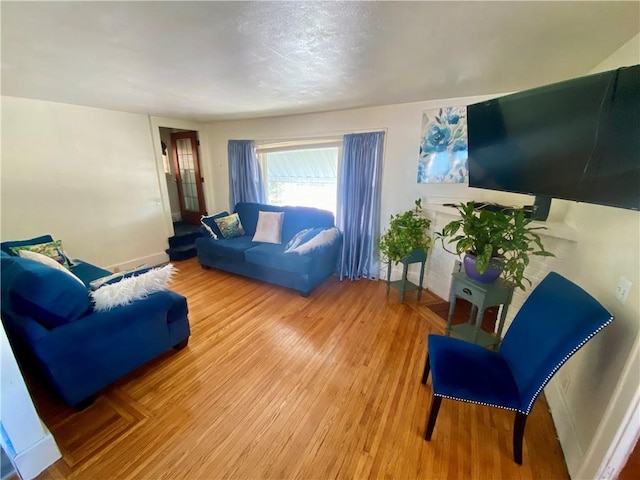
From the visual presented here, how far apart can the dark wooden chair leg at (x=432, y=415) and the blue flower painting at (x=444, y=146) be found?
2.24m

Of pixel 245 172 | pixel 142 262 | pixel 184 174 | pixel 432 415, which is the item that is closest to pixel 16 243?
pixel 142 262

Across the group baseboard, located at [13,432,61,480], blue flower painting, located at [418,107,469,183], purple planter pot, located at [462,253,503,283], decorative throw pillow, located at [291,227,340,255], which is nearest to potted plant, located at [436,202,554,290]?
purple planter pot, located at [462,253,503,283]

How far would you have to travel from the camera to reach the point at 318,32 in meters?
1.37

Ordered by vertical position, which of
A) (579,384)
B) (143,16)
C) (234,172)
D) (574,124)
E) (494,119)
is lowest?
(579,384)

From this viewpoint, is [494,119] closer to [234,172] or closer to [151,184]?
[234,172]

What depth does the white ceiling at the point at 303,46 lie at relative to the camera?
1.18m

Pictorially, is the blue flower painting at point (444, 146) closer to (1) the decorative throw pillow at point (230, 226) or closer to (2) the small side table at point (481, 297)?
(2) the small side table at point (481, 297)

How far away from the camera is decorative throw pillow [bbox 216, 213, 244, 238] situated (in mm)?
3711

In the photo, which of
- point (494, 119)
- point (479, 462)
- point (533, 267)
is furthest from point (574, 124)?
point (479, 462)

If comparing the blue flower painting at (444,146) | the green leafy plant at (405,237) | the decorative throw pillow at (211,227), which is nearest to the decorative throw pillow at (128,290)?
the decorative throw pillow at (211,227)

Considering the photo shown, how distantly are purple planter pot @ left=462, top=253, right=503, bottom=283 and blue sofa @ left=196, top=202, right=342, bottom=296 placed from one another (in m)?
1.54

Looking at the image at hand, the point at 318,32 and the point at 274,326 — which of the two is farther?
the point at 274,326

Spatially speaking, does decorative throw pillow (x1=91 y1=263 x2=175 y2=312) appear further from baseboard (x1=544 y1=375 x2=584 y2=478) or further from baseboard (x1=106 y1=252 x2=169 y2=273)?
baseboard (x1=544 y1=375 x2=584 y2=478)

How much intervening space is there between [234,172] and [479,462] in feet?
14.5
